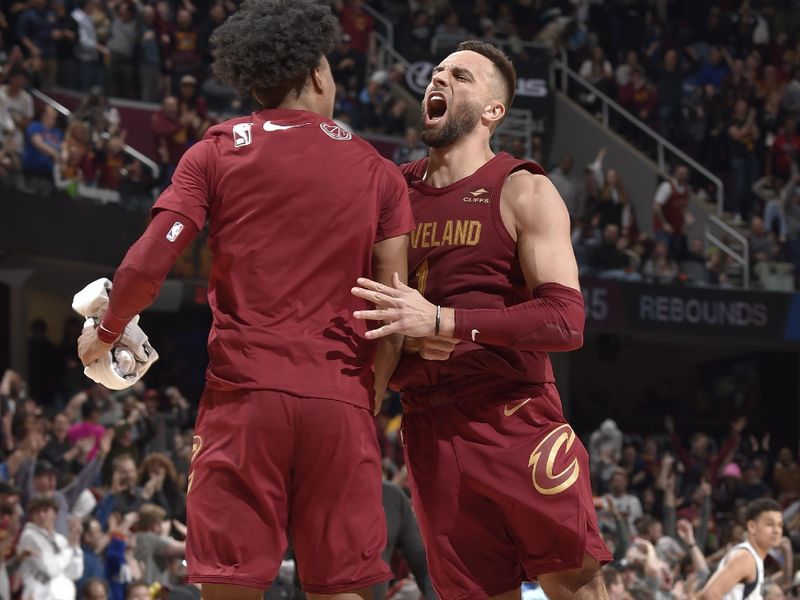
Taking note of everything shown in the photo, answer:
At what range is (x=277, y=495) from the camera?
12.3ft

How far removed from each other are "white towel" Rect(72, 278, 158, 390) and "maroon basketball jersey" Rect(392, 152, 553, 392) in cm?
87

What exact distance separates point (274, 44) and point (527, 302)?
105cm

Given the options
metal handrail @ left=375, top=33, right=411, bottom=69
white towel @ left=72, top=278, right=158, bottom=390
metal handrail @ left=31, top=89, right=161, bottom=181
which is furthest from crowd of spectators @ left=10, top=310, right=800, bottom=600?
metal handrail @ left=375, top=33, right=411, bottom=69

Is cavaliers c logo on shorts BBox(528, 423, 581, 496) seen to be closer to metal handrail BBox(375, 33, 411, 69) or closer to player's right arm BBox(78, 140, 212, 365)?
player's right arm BBox(78, 140, 212, 365)

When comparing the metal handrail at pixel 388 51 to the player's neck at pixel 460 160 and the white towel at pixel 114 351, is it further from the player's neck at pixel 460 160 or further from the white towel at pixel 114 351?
the white towel at pixel 114 351

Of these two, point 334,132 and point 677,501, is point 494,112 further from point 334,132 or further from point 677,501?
point 677,501

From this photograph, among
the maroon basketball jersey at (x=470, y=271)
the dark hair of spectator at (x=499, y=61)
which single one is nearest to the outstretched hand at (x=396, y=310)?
the maroon basketball jersey at (x=470, y=271)

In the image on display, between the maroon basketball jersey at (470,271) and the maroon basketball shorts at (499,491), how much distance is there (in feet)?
0.29

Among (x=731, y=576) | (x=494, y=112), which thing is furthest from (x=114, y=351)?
(x=731, y=576)

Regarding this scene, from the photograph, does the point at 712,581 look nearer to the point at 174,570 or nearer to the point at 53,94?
the point at 174,570

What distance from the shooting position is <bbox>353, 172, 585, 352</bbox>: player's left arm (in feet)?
12.8

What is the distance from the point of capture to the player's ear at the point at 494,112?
4.62 metres

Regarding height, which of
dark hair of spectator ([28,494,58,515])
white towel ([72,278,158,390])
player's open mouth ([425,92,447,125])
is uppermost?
player's open mouth ([425,92,447,125])

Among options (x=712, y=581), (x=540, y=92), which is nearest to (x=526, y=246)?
(x=712, y=581)
